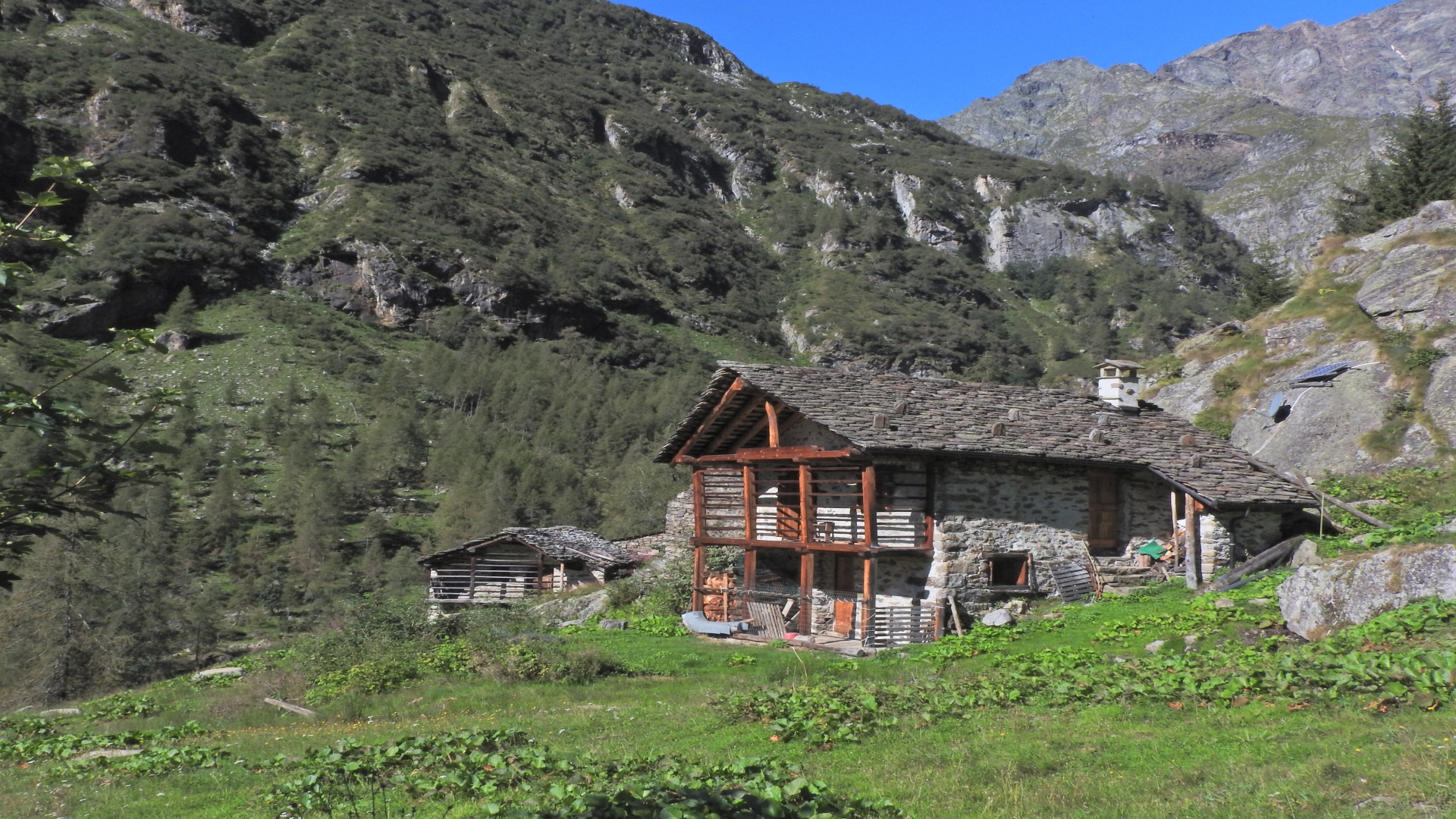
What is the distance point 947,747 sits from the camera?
934cm

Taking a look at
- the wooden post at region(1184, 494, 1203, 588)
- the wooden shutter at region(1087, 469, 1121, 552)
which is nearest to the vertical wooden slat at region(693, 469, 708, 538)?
the wooden shutter at region(1087, 469, 1121, 552)

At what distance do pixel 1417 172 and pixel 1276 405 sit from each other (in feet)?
55.1

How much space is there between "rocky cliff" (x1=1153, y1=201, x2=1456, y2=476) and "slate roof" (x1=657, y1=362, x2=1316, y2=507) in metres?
2.74

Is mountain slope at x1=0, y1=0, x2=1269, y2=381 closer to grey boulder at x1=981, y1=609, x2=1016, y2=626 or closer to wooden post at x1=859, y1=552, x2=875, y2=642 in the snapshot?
wooden post at x1=859, y1=552, x2=875, y2=642

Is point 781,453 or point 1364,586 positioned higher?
point 781,453

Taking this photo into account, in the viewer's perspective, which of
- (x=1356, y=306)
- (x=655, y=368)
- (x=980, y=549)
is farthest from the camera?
(x=655, y=368)

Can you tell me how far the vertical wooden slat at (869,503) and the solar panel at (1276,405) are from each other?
46.0 ft

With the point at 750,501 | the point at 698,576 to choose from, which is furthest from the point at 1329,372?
the point at 698,576

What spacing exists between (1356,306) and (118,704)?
3638 cm

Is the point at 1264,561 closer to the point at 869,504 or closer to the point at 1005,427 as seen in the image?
the point at 1005,427

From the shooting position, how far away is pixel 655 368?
11444 centimetres

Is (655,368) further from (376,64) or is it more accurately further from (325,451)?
(376,64)

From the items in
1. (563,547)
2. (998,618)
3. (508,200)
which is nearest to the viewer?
(998,618)

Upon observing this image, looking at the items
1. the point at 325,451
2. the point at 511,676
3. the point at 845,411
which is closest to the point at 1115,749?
Answer: the point at 511,676
